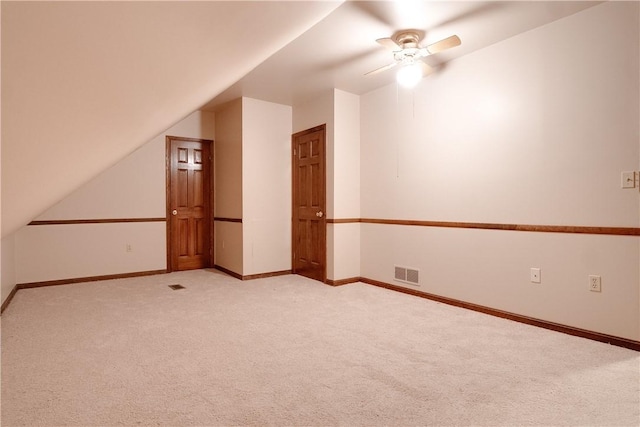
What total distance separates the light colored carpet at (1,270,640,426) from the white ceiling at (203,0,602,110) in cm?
238

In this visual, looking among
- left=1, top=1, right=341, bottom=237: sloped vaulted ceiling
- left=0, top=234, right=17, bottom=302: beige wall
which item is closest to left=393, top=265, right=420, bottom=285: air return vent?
left=1, top=1, right=341, bottom=237: sloped vaulted ceiling

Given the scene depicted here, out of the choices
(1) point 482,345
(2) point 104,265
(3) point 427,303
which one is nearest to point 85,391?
(1) point 482,345

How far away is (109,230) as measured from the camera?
482cm

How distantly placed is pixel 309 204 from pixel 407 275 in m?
1.64

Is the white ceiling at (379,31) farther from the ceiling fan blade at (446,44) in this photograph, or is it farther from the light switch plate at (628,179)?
the light switch plate at (628,179)

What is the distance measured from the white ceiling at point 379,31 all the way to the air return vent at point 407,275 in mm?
2129

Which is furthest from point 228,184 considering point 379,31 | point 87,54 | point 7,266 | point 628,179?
point 87,54

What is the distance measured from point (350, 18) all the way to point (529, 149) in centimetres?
181

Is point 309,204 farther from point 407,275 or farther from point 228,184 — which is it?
point 407,275

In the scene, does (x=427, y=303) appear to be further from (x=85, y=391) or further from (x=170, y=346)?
(x=85, y=391)

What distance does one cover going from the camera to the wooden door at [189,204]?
529cm

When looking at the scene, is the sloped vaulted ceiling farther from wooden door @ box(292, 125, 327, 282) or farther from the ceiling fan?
wooden door @ box(292, 125, 327, 282)

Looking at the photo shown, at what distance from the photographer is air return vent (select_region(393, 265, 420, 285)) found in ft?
13.0

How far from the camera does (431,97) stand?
3.79m
